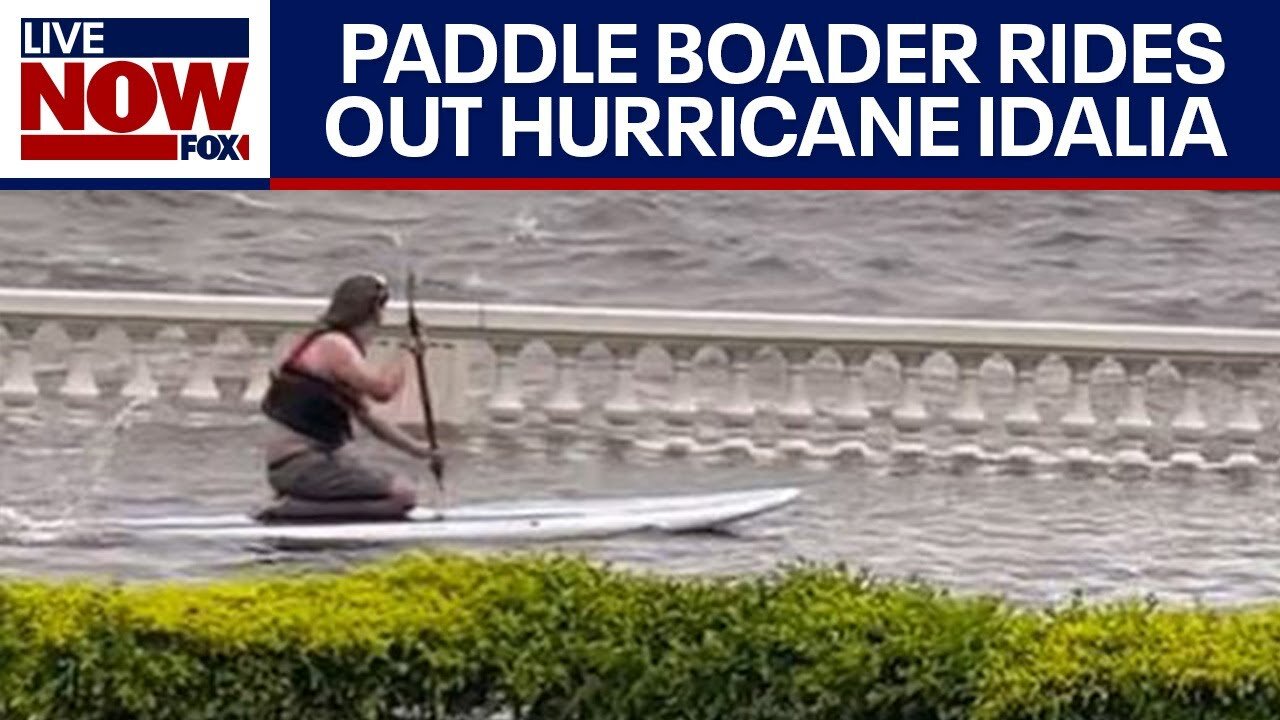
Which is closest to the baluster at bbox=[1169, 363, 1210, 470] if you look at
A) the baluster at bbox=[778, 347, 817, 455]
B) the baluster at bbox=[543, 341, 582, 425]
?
the baluster at bbox=[778, 347, 817, 455]

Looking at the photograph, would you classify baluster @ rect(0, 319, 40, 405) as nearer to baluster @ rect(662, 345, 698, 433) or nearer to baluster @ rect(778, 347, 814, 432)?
baluster @ rect(662, 345, 698, 433)

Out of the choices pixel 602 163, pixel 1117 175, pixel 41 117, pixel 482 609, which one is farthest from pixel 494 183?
pixel 482 609

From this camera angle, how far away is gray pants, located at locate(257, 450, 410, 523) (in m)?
5.34

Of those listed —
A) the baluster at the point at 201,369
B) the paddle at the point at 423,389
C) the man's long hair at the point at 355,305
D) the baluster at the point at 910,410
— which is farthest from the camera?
the baluster at the point at 201,369

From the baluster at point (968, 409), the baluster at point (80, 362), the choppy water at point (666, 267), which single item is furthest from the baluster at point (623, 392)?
the baluster at point (80, 362)

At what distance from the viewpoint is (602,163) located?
18.5ft

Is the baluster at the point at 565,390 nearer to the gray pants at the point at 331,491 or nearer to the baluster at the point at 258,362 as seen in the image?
the gray pants at the point at 331,491

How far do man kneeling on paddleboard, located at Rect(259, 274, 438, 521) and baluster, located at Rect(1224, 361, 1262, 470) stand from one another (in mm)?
1624

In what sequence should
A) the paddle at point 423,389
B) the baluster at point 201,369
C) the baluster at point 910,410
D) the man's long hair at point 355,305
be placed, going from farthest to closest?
the baluster at point 201,369, the baluster at point 910,410, the paddle at point 423,389, the man's long hair at point 355,305

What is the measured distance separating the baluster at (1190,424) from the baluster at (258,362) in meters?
1.85

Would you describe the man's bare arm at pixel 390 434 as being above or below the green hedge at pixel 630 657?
above

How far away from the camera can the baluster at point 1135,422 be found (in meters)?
5.46

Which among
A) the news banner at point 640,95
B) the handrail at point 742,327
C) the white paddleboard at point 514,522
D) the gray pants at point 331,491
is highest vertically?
the news banner at point 640,95

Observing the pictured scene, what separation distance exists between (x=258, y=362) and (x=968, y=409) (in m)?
1.47
